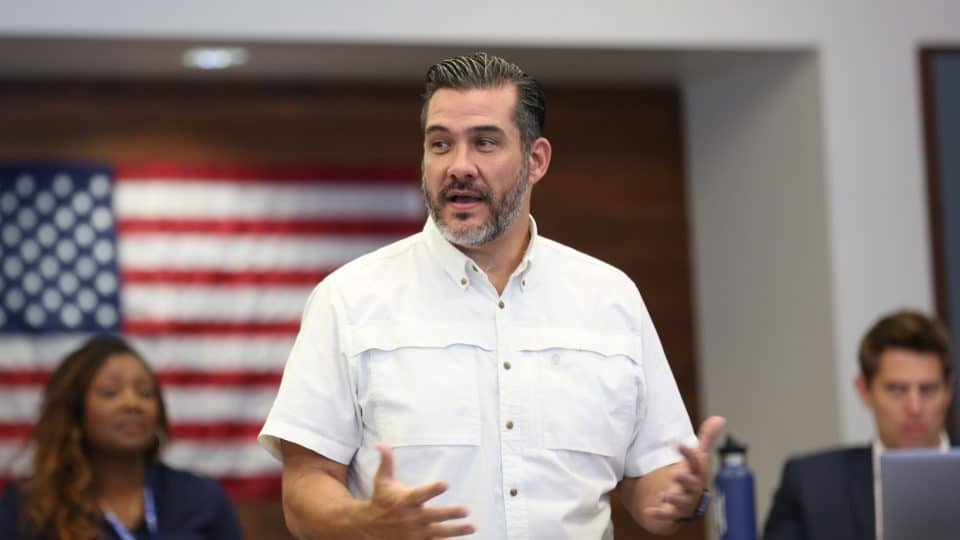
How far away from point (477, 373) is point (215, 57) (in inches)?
115

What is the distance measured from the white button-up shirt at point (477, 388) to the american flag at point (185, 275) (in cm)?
288

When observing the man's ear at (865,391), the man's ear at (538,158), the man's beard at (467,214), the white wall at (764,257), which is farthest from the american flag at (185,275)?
the man's beard at (467,214)

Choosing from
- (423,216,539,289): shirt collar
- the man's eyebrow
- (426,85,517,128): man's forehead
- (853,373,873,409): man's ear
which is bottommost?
(853,373,873,409): man's ear

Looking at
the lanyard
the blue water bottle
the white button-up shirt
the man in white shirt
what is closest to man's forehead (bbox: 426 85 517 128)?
the man in white shirt

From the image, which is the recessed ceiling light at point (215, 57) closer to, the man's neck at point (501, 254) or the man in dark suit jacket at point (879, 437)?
the man in dark suit jacket at point (879, 437)

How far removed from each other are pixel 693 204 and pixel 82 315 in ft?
7.74

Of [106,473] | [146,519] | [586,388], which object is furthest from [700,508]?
[106,473]

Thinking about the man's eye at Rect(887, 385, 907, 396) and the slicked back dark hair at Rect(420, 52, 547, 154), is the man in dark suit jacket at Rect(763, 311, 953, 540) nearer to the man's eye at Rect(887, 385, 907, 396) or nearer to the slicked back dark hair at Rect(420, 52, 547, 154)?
the man's eye at Rect(887, 385, 907, 396)

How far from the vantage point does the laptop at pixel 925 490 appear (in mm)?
2877

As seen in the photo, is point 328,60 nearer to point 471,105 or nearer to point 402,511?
point 471,105

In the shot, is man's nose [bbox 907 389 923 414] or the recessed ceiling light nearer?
man's nose [bbox 907 389 923 414]

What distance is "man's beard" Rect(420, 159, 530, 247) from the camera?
9.24 ft

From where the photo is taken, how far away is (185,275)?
5.73 meters

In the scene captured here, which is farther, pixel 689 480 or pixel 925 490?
pixel 925 490
